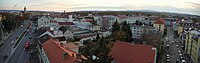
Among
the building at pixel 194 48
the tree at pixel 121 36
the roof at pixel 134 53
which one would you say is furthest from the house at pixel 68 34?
the roof at pixel 134 53

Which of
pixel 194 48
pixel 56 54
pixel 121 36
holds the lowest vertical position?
pixel 194 48

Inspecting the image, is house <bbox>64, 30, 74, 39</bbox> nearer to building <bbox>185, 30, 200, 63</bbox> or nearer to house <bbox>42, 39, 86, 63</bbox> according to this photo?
building <bbox>185, 30, 200, 63</bbox>

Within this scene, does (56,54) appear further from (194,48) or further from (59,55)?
(194,48)

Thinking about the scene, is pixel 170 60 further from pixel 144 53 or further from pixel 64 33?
pixel 64 33

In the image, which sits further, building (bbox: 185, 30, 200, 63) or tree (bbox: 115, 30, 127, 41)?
tree (bbox: 115, 30, 127, 41)

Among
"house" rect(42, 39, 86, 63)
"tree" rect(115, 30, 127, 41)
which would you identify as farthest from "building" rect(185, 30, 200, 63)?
"house" rect(42, 39, 86, 63)

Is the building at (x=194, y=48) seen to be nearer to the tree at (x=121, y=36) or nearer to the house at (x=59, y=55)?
the tree at (x=121, y=36)

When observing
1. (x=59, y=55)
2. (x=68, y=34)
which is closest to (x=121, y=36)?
(x=68, y=34)

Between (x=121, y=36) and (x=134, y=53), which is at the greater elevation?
(x=134, y=53)

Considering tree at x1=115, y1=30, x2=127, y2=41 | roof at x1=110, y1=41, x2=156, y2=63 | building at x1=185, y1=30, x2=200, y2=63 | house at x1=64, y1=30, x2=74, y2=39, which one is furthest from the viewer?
house at x1=64, y1=30, x2=74, y2=39
